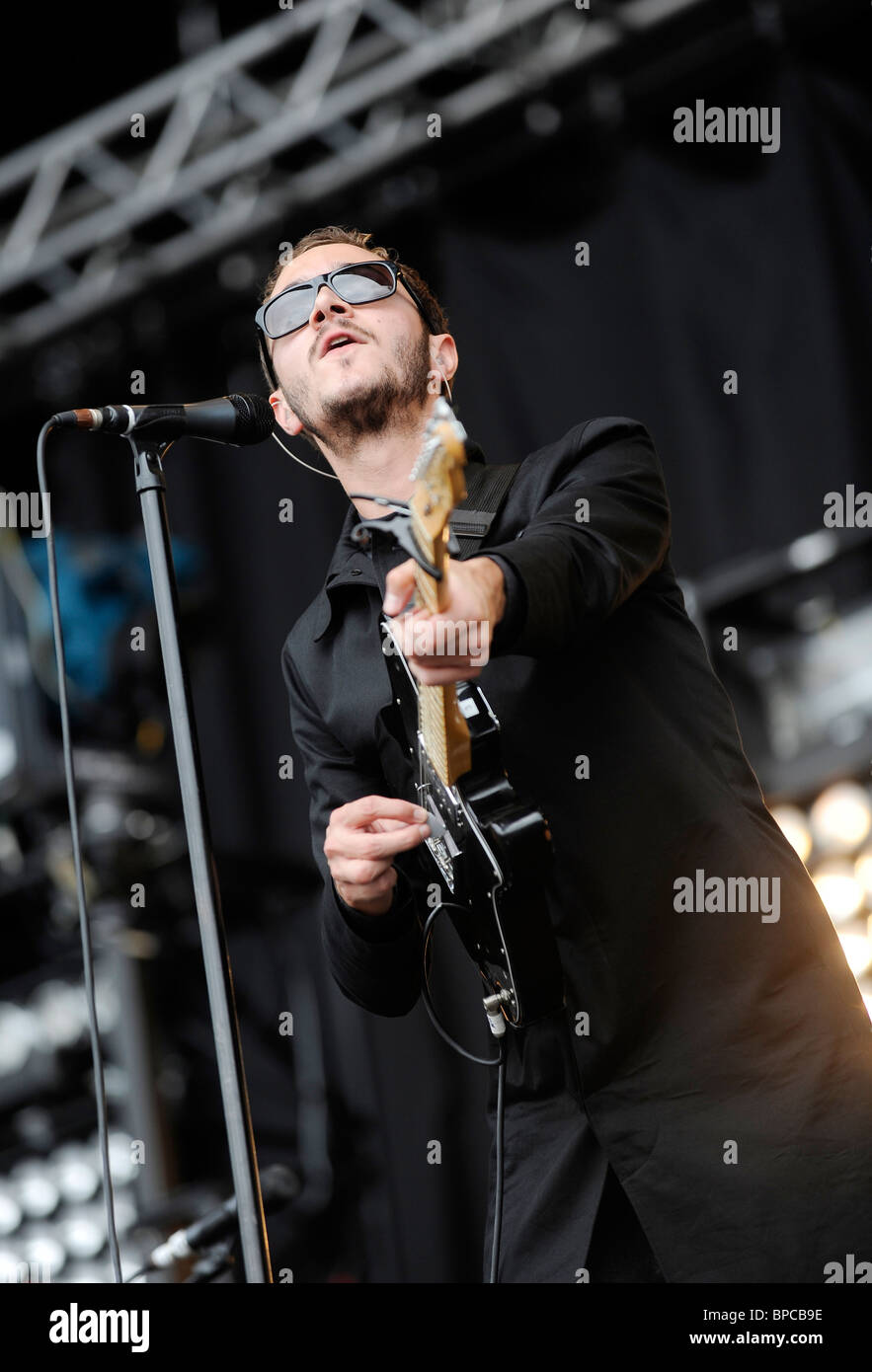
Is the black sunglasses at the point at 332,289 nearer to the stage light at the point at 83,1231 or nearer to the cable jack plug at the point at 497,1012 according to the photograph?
the cable jack plug at the point at 497,1012

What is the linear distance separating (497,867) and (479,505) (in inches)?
20.9

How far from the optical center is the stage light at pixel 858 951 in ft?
9.23

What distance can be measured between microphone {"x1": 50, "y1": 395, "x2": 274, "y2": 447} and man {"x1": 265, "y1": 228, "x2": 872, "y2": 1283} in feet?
0.88

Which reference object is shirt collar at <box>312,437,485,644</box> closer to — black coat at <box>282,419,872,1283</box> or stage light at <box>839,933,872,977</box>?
black coat at <box>282,419,872,1283</box>

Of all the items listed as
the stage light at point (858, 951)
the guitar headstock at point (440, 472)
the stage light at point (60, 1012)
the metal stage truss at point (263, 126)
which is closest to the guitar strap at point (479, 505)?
the guitar headstock at point (440, 472)

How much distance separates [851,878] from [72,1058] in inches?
86.1

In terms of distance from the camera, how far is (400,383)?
6.40 feet

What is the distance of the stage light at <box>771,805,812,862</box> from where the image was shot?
9.55 feet

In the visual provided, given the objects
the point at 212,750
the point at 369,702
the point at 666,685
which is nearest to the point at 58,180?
the point at 212,750

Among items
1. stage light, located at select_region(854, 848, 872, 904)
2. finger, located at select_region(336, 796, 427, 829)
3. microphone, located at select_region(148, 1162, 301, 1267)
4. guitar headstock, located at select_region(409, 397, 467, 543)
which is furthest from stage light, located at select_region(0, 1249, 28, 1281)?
guitar headstock, located at select_region(409, 397, 467, 543)

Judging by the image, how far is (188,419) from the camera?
1716 mm

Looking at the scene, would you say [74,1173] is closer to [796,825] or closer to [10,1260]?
[10,1260]

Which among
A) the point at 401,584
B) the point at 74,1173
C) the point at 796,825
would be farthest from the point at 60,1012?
the point at 401,584
